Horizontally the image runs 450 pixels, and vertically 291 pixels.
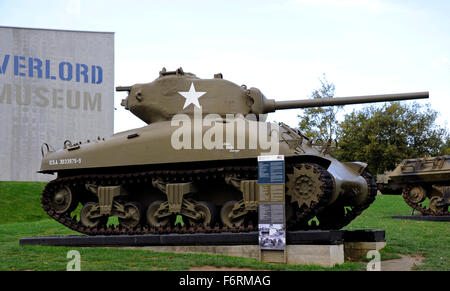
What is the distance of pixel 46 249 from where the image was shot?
42.4ft

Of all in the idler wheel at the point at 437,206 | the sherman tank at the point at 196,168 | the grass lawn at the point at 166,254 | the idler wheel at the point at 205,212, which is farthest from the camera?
the idler wheel at the point at 437,206

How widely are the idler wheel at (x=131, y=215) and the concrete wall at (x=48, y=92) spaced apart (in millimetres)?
25103

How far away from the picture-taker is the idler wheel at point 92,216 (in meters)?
14.3

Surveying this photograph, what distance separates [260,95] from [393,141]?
127 feet

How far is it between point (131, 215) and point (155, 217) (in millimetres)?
683

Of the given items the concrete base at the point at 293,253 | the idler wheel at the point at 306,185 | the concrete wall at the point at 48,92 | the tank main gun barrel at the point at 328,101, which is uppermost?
the concrete wall at the point at 48,92

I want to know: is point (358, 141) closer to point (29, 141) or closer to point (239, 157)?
point (29, 141)

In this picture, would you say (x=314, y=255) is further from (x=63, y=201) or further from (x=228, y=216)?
(x=63, y=201)

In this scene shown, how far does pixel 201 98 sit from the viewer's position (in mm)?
14281

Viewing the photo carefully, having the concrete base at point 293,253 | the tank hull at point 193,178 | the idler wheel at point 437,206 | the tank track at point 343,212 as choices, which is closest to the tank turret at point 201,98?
the tank hull at point 193,178

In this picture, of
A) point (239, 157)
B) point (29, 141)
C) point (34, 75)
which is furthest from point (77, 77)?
point (239, 157)

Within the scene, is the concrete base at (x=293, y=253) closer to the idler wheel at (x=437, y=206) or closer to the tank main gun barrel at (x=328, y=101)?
the tank main gun barrel at (x=328, y=101)

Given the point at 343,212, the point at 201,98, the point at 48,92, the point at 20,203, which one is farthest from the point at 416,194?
the point at 48,92

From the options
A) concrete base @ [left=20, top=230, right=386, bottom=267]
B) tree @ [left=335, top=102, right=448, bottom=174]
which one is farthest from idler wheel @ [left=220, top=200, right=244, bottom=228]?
tree @ [left=335, top=102, right=448, bottom=174]
